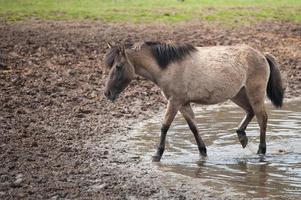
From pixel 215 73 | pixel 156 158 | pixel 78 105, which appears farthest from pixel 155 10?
pixel 156 158

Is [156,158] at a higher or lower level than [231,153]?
higher

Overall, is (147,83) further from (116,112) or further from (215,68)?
(215,68)

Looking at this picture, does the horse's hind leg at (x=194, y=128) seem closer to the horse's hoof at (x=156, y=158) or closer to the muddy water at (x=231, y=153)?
the muddy water at (x=231, y=153)

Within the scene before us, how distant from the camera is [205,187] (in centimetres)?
829

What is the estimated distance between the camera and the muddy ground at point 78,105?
323 inches

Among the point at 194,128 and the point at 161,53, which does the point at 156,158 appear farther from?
the point at 161,53

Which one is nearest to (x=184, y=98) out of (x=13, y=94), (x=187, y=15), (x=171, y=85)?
(x=171, y=85)

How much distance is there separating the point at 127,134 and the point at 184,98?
5.24 ft

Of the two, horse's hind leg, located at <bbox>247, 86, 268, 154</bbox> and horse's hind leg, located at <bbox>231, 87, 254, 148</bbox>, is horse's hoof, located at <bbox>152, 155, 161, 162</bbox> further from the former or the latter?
horse's hind leg, located at <bbox>247, 86, 268, 154</bbox>

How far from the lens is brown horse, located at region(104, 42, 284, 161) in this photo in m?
9.91

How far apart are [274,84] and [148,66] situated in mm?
2166

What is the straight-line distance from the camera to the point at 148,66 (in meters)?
9.96

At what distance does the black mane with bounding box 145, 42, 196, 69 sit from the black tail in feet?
4.80

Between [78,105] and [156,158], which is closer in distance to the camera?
[156,158]
